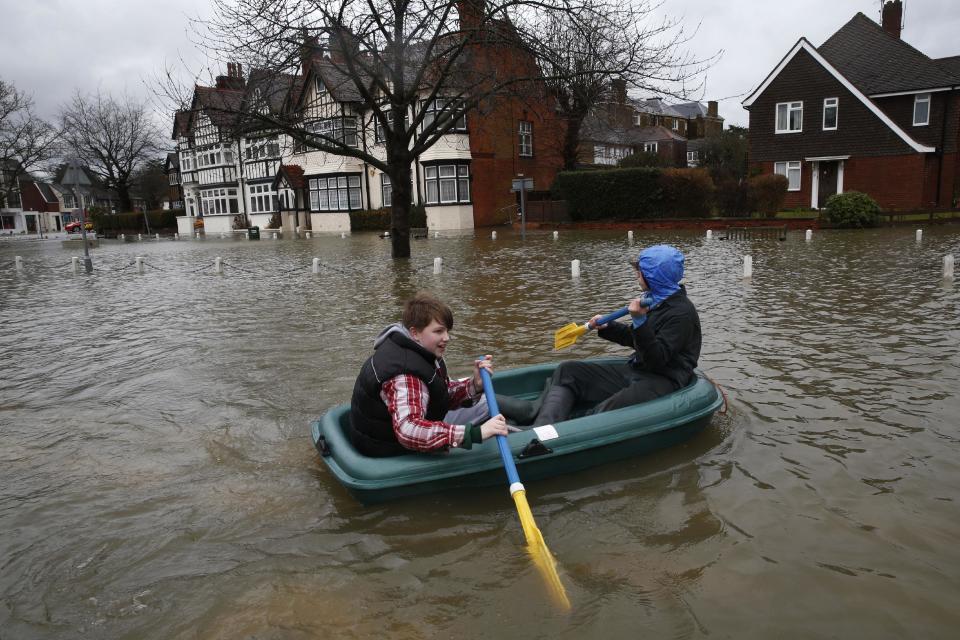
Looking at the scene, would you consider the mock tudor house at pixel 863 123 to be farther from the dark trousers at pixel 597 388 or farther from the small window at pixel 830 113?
the dark trousers at pixel 597 388

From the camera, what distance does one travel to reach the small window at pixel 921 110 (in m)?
28.4

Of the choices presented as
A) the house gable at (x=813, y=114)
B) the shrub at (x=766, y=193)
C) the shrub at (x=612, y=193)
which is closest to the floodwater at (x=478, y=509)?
the shrub at (x=766, y=193)

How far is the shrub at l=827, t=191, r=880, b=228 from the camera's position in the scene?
2369cm

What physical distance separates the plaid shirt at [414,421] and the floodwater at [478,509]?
0.56 metres

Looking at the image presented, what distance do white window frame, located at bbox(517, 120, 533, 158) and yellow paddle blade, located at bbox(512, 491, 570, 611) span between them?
35597mm

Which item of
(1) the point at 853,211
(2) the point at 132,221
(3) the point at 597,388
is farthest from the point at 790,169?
(2) the point at 132,221

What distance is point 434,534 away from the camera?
402 centimetres

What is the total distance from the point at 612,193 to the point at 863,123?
→ 11.1 m

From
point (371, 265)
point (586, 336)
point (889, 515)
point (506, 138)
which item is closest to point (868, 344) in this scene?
point (586, 336)

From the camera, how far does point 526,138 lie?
38.2 meters

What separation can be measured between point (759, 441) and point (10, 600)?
16.2ft

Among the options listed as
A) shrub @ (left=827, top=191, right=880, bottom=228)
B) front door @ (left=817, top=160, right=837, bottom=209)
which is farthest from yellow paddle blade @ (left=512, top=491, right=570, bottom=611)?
front door @ (left=817, top=160, right=837, bottom=209)

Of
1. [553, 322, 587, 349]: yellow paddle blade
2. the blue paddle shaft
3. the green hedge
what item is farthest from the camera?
the green hedge

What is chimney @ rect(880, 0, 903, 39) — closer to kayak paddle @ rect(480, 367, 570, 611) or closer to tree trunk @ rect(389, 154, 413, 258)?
tree trunk @ rect(389, 154, 413, 258)
